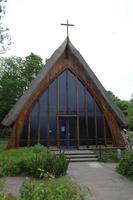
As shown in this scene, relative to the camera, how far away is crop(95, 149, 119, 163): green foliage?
23.3 m

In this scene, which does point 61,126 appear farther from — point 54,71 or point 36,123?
point 54,71

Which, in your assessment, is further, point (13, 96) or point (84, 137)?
point (13, 96)

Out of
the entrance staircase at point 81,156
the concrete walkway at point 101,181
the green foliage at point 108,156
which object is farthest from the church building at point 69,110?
the concrete walkway at point 101,181

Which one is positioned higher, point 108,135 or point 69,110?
point 69,110

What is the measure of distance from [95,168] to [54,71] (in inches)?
408

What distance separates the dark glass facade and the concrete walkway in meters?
6.32

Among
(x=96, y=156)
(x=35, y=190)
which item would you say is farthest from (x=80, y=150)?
(x=35, y=190)

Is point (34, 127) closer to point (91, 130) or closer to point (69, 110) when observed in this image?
point (69, 110)

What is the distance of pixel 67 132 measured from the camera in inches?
1122

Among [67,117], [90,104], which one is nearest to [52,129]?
[67,117]

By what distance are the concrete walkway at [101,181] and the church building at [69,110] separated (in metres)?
6.38

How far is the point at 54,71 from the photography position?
92.6 ft

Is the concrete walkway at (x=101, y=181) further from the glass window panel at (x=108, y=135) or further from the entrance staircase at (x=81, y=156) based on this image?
the glass window panel at (x=108, y=135)

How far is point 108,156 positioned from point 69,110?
5557 millimetres
